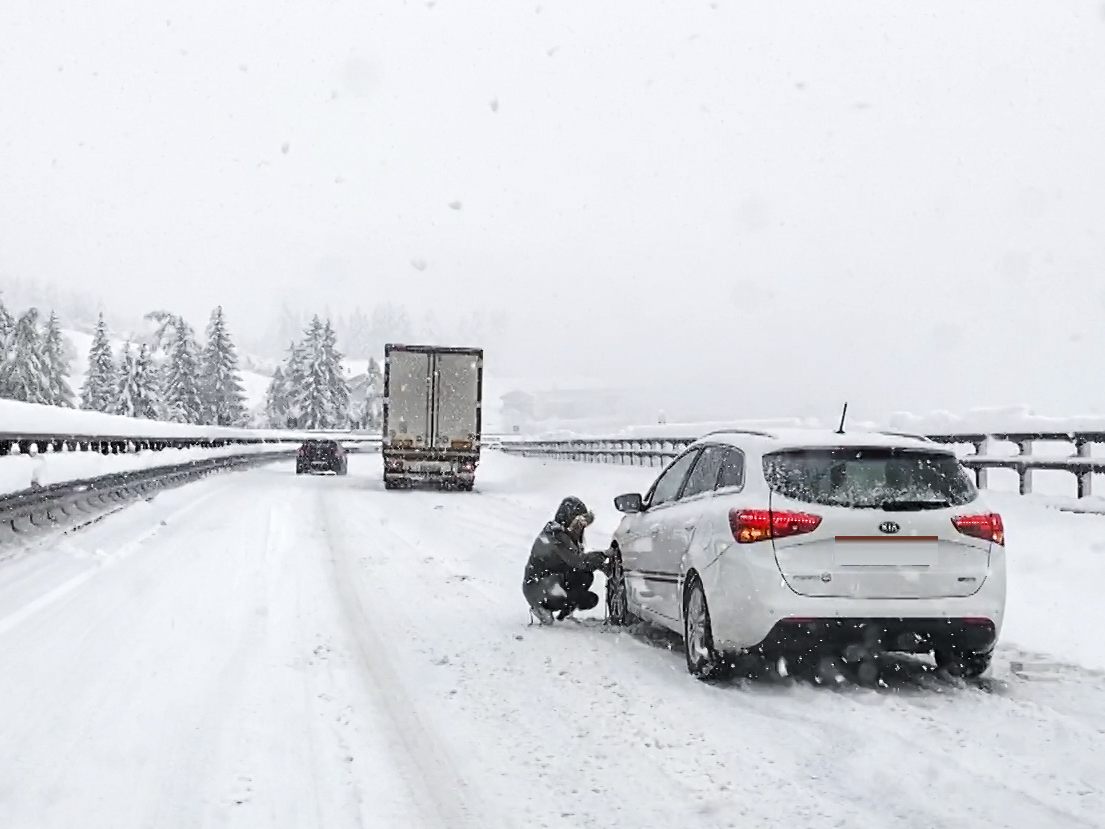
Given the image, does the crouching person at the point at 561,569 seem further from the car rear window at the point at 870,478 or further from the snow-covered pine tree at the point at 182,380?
the snow-covered pine tree at the point at 182,380

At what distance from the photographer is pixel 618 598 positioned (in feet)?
30.0

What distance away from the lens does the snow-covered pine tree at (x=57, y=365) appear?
81.9 metres

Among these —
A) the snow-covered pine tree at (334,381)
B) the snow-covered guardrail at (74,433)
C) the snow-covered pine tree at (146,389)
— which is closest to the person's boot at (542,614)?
the snow-covered guardrail at (74,433)

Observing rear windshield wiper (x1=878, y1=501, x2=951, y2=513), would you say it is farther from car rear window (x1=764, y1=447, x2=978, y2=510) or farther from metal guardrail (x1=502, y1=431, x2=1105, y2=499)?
metal guardrail (x1=502, y1=431, x2=1105, y2=499)

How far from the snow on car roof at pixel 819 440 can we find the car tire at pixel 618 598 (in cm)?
209

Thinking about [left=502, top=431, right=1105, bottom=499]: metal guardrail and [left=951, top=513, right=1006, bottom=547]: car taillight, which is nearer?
[left=951, top=513, right=1006, bottom=547]: car taillight

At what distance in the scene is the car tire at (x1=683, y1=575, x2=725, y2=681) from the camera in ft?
21.7

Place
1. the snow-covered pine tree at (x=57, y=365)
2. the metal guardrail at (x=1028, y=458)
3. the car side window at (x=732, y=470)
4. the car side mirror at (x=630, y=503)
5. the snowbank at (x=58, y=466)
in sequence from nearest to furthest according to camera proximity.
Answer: the car side window at (x=732, y=470) < the car side mirror at (x=630, y=503) < the metal guardrail at (x=1028, y=458) < the snowbank at (x=58, y=466) < the snow-covered pine tree at (x=57, y=365)

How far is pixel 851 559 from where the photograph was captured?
6.29 meters

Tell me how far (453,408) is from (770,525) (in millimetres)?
22980

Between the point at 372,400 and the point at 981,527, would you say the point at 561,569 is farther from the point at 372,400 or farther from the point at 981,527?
the point at 372,400

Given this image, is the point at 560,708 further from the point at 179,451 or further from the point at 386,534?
the point at 179,451

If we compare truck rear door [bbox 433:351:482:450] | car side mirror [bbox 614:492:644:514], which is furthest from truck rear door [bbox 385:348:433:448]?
car side mirror [bbox 614:492:644:514]

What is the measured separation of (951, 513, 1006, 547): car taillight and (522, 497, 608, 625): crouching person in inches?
130
